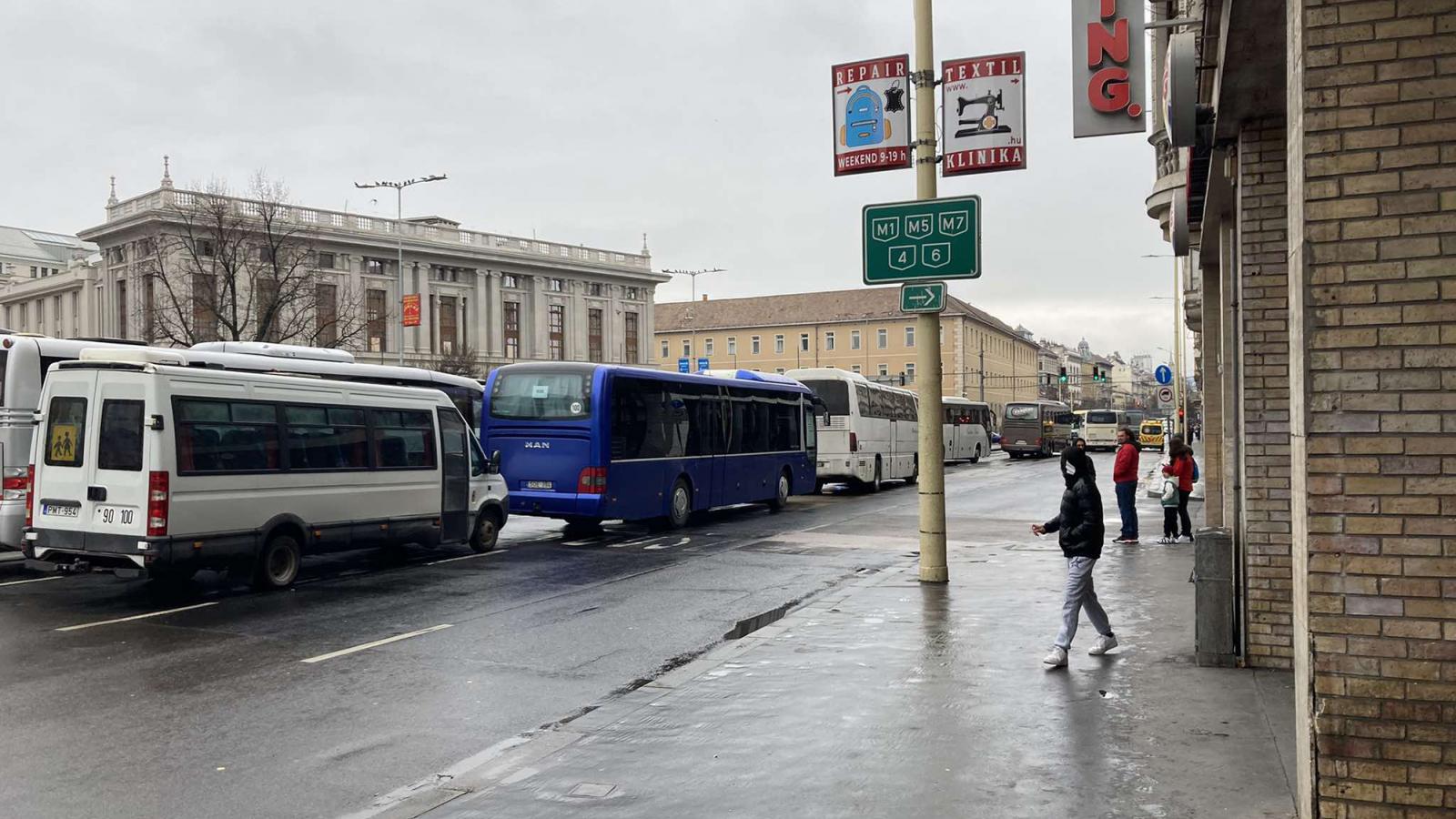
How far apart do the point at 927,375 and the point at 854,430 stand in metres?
19.7

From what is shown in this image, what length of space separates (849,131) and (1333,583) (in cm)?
982

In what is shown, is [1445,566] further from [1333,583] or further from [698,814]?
[698,814]

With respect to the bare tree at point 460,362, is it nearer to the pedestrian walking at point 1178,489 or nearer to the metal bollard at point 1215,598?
the pedestrian walking at point 1178,489

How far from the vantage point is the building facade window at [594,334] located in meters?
96.1

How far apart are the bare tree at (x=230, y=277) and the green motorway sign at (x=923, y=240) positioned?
1250 inches

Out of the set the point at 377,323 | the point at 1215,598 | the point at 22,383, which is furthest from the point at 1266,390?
the point at 377,323

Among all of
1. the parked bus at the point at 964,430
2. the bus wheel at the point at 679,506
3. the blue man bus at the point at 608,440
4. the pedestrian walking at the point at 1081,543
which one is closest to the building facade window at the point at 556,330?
the parked bus at the point at 964,430

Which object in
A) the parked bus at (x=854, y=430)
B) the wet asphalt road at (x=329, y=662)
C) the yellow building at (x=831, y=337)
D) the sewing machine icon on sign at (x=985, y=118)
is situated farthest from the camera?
the yellow building at (x=831, y=337)

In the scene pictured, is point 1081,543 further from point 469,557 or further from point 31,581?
point 31,581

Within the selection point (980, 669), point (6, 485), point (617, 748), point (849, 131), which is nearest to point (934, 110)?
point (849, 131)

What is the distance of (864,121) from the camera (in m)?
13.3

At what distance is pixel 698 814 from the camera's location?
548cm

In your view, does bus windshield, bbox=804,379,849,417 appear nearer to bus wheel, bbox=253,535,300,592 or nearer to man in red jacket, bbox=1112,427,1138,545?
man in red jacket, bbox=1112,427,1138,545

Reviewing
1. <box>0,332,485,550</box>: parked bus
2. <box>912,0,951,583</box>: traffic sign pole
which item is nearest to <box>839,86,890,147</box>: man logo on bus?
<box>912,0,951,583</box>: traffic sign pole
